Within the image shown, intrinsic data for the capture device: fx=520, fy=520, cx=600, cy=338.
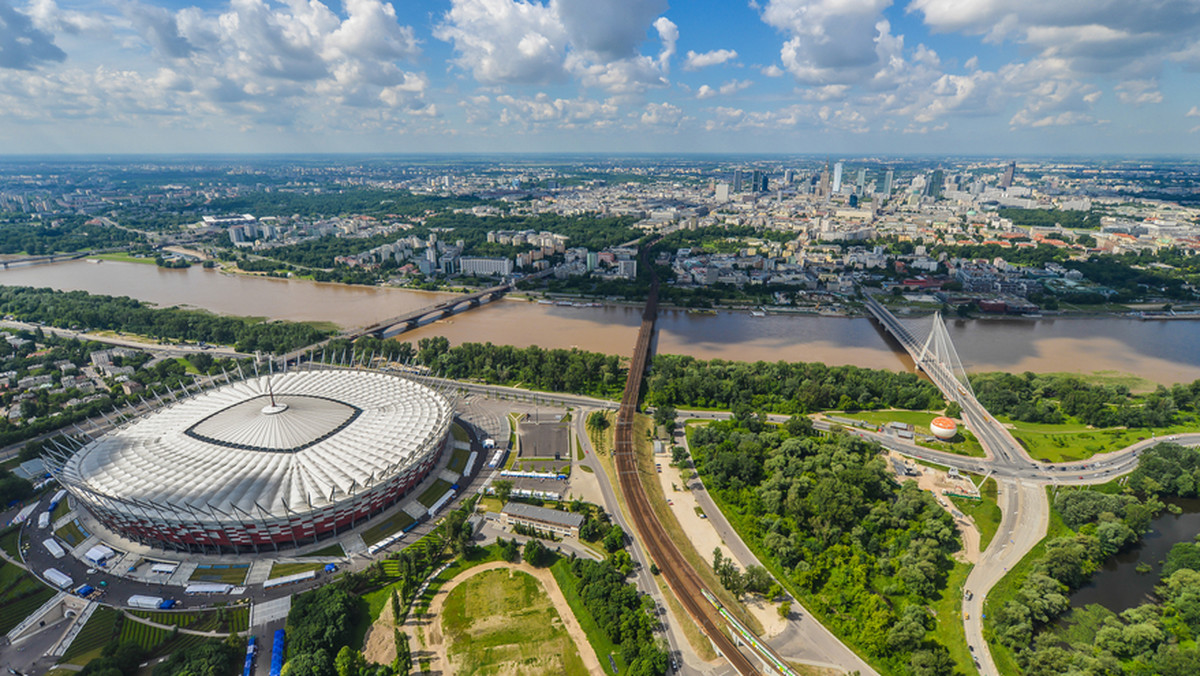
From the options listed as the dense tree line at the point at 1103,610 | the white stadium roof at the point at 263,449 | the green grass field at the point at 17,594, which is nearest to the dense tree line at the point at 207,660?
the white stadium roof at the point at 263,449

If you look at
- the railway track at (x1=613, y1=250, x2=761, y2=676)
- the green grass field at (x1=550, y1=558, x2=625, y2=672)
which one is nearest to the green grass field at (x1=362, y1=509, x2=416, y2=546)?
the green grass field at (x1=550, y1=558, x2=625, y2=672)

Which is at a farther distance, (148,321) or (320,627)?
(148,321)

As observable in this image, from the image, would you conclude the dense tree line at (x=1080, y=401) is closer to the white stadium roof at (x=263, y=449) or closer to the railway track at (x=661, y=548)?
the railway track at (x=661, y=548)

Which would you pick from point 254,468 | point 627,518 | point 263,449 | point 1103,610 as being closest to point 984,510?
point 1103,610

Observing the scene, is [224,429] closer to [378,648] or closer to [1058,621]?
[378,648]

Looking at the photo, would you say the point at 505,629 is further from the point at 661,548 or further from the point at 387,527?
the point at 387,527

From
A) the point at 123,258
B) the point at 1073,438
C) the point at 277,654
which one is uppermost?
the point at 123,258
